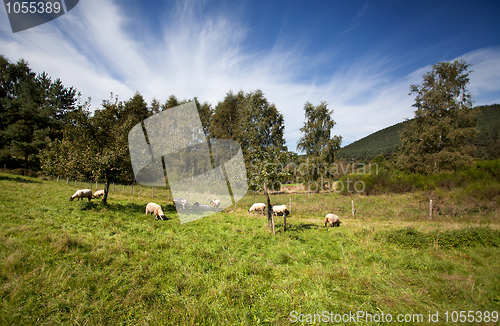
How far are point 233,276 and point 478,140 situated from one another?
130594mm

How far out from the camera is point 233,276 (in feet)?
17.2

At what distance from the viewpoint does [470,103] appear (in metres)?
23.9

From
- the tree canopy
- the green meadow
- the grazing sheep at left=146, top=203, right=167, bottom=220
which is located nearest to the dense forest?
the tree canopy

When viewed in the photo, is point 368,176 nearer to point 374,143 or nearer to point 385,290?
point 385,290

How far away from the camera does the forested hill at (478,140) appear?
198ft

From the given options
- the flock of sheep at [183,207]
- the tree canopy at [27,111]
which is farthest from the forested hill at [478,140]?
the tree canopy at [27,111]

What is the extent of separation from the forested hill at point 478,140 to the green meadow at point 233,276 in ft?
92.8

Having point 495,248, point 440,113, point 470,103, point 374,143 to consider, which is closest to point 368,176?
point 440,113

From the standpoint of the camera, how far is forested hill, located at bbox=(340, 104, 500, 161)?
6028 cm

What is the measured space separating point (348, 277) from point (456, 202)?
19.6 meters

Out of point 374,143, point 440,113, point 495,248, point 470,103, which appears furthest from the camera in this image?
point 374,143

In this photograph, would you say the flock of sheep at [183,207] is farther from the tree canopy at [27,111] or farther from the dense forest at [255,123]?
the tree canopy at [27,111]

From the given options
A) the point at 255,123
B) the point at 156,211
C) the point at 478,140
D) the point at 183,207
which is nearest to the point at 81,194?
the point at 156,211

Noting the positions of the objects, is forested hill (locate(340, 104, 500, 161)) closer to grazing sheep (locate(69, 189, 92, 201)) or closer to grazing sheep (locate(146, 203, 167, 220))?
grazing sheep (locate(146, 203, 167, 220))
